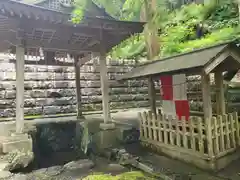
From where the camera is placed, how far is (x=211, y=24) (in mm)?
11836

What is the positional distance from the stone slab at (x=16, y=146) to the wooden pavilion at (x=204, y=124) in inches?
139

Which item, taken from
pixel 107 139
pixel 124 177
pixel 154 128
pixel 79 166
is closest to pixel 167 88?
pixel 154 128

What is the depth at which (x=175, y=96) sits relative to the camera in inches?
237

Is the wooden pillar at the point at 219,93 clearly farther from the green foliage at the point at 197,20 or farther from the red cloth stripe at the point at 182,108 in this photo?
the green foliage at the point at 197,20

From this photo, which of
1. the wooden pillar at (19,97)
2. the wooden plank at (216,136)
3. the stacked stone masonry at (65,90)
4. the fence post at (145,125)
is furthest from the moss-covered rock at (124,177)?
the stacked stone masonry at (65,90)

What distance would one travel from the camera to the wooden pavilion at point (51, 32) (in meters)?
5.33

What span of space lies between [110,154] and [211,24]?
9190 millimetres

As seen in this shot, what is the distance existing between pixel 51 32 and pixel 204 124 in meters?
5.07

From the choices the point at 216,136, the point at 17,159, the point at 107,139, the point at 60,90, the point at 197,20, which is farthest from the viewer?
the point at 197,20

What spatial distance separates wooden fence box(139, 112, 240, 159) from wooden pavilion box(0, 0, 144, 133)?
2.08m

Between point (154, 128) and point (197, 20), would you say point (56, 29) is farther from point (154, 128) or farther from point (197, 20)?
point (197, 20)

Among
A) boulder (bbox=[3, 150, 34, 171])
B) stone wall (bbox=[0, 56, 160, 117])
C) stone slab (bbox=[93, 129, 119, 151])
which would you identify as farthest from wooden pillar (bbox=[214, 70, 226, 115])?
stone wall (bbox=[0, 56, 160, 117])

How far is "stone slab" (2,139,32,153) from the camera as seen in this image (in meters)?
5.61

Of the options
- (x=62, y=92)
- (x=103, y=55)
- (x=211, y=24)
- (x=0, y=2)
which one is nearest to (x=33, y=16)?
(x=0, y=2)
